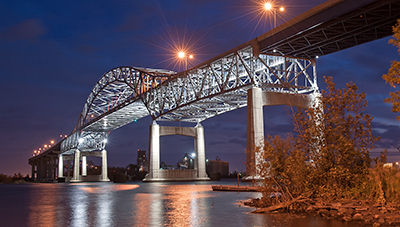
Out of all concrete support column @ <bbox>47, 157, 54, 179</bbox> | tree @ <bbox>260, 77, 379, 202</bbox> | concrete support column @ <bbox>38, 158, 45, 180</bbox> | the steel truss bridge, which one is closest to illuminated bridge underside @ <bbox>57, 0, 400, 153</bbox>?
the steel truss bridge

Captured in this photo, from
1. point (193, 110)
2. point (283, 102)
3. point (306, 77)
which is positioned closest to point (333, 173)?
point (283, 102)

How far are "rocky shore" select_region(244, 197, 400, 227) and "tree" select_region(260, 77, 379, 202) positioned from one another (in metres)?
0.61

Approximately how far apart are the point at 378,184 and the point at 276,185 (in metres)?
4.21

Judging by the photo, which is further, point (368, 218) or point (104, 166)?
point (104, 166)

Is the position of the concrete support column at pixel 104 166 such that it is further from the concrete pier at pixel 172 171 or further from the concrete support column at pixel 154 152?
the concrete support column at pixel 154 152

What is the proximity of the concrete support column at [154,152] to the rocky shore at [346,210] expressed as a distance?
5749 cm

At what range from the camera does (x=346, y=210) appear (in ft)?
43.5

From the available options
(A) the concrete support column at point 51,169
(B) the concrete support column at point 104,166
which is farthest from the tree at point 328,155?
(A) the concrete support column at point 51,169

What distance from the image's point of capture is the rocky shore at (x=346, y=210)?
1191 centimetres

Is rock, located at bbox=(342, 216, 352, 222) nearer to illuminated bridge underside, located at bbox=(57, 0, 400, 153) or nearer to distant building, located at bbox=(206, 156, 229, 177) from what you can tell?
illuminated bridge underside, located at bbox=(57, 0, 400, 153)

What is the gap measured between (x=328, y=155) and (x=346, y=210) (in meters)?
2.91

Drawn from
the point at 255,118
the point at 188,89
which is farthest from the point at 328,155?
the point at 188,89

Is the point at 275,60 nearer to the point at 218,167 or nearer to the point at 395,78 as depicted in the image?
the point at 395,78

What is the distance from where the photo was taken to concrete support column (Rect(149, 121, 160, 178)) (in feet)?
237
